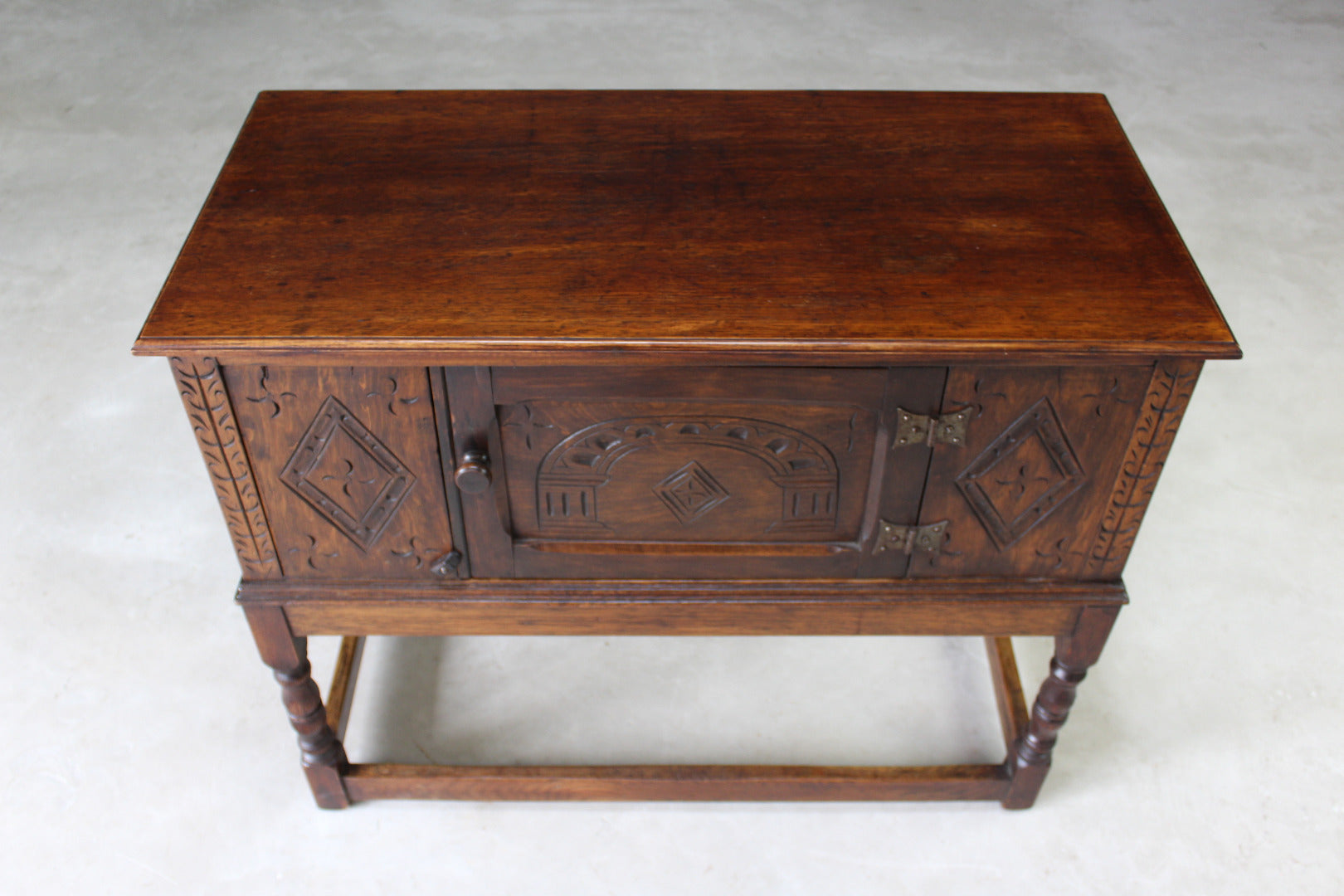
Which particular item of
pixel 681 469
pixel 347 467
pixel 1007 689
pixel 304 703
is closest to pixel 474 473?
pixel 347 467

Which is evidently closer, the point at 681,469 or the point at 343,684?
the point at 681,469

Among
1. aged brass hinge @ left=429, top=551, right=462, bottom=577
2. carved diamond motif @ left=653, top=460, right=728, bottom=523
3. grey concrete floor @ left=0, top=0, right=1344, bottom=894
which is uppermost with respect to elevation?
carved diamond motif @ left=653, top=460, right=728, bottom=523

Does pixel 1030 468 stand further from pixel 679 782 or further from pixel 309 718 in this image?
pixel 309 718

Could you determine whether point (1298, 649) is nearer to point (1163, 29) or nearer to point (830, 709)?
point (830, 709)

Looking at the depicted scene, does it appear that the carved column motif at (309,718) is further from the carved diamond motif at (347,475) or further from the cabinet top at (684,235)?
the cabinet top at (684,235)

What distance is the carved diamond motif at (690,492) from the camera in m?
1.73

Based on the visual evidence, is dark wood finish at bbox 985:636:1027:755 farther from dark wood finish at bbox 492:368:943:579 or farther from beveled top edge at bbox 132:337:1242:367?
beveled top edge at bbox 132:337:1242:367

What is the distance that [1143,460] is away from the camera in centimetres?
168

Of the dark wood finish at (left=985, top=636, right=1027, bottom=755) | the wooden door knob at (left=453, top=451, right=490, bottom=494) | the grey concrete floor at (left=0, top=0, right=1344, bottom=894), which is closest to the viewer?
the wooden door knob at (left=453, top=451, right=490, bottom=494)

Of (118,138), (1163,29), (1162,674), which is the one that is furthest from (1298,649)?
(118,138)

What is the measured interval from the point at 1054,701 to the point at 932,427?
668 millimetres

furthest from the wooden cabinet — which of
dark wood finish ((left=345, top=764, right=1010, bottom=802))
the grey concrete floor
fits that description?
the grey concrete floor

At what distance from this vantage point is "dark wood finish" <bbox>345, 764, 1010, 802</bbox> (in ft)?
7.02

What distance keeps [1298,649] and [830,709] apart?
1.01 meters
